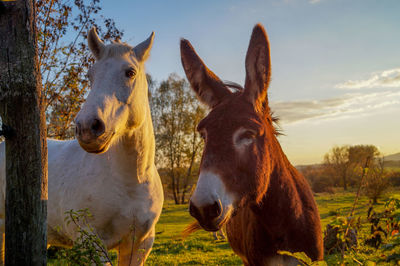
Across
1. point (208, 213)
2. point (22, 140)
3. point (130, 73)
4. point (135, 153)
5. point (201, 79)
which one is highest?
point (130, 73)

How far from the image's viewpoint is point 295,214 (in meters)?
2.32

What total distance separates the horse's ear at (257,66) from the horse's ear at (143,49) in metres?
1.77

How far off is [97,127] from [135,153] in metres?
0.96

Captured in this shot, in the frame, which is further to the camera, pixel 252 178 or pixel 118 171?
pixel 118 171

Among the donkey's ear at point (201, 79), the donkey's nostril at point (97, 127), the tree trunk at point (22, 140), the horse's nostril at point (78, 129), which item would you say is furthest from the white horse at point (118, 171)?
the donkey's ear at point (201, 79)

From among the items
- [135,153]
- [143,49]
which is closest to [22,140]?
[135,153]

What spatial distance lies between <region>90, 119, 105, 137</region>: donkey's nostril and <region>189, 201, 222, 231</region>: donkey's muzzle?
1325 millimetres

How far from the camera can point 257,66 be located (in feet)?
7.99

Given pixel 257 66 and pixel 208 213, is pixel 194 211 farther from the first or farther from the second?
pixel 257 66

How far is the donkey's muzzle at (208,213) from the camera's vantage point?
1727 mm

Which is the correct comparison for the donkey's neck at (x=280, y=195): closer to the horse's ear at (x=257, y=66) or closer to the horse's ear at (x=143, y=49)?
the horse's ear at (x=257, y=66)

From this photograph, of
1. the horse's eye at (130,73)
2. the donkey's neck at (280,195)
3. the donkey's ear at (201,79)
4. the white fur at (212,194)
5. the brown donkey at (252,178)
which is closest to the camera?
the white fur at (212,194)

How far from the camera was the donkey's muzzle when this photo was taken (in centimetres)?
173

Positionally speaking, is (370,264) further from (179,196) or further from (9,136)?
(179,196)
